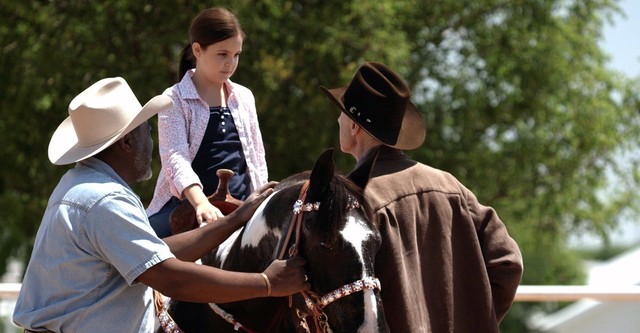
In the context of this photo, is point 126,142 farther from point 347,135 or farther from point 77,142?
point 347,135

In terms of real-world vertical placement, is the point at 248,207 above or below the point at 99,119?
below

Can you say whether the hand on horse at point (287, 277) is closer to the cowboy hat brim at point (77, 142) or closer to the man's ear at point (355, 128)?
the cowboy hat brim at point (77, 142)

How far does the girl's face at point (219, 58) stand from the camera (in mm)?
4648

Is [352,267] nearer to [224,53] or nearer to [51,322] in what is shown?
[51,322]

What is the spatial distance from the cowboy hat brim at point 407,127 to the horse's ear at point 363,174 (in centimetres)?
18

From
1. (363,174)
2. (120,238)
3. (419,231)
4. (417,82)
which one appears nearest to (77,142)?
(120,238)

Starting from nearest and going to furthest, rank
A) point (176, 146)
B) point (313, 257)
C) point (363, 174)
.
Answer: point (313, 257) → point (363, 174) → point (176, 146)

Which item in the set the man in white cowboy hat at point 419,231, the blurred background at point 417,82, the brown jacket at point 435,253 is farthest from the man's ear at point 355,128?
the blurred background at point 417,82

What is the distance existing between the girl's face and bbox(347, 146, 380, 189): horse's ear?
98 cm

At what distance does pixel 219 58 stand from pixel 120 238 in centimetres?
146

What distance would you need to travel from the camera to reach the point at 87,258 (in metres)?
3.40

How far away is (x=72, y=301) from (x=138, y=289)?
23 cm

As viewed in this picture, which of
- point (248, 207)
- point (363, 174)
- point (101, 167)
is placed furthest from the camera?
point (248, 207)

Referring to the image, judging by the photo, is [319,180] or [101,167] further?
[319,180]
